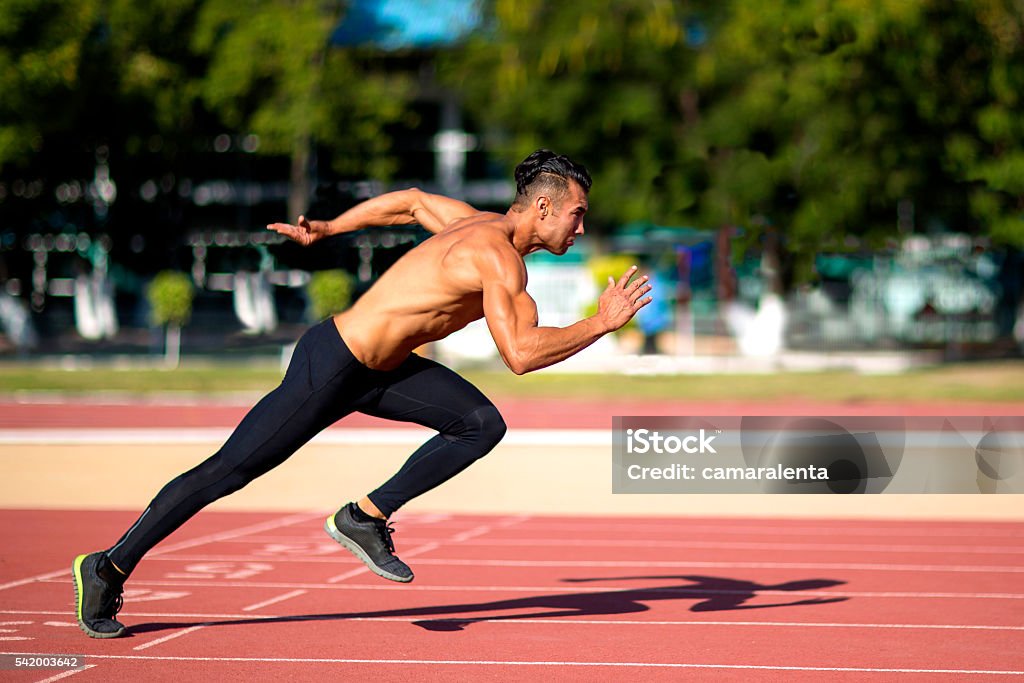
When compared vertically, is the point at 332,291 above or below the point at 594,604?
above

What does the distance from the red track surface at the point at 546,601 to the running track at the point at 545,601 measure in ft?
0.07

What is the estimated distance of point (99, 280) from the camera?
4828 cm

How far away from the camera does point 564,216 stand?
261 inches

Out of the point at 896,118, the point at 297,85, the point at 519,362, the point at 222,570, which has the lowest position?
the point at 222,570

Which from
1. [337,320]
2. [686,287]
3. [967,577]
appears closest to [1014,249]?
[686,287]

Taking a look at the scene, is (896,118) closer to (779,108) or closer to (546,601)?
(779,108)

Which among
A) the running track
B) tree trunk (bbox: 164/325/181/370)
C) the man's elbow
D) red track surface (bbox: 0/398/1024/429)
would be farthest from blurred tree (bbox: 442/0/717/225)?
the man's elbow

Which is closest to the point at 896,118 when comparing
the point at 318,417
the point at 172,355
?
the point at 172,355

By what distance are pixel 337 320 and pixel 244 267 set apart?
4403cm

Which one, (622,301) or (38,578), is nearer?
(622,301)

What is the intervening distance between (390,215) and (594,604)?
2.40 meters

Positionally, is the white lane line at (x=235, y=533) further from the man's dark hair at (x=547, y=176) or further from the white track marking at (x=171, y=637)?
the man's dark hair at (x=547, y=176)

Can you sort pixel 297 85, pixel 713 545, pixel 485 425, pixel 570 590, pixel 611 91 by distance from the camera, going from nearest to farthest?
pixel 485 425 → pixel 570 590 → pixel 713 545 → pixel 611 91 → pixel 297 85

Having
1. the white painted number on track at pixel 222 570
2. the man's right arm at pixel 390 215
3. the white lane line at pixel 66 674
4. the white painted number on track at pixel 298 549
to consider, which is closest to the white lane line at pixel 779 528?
the white painted number on track at pixel 298 549
